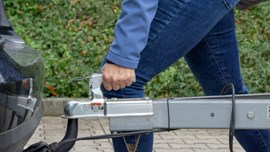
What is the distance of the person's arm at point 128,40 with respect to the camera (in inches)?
105

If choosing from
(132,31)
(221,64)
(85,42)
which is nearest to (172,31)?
(132,31)

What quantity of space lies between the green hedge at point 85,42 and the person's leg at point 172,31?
Result: 18.3ft

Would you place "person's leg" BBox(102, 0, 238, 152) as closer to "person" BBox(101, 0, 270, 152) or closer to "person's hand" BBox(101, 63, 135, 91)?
"person" BBox(101, 0, 270, 152)

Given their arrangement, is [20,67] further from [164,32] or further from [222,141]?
[222,141]

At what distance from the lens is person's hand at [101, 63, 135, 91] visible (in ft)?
8.89

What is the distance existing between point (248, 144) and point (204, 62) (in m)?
0.51

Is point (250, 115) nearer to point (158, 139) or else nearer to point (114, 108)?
point (114, 108)

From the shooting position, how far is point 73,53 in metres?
9.66

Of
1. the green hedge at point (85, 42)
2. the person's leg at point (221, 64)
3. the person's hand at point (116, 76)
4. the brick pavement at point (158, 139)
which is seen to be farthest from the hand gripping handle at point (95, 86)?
the green hedge at point (85, 42)

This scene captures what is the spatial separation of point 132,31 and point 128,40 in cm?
4

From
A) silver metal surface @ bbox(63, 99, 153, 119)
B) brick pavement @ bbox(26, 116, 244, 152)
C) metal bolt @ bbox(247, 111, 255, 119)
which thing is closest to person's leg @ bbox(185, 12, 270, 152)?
metal bolt @ bbox(247, 111, 255, 119)

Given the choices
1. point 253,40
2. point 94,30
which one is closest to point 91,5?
point 94,30

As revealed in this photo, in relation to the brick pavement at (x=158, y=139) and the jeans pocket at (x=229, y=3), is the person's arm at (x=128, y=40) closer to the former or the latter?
the jeans pocket at (x=229, y=3)

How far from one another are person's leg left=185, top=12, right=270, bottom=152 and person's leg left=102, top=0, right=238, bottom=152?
0.49 meters
